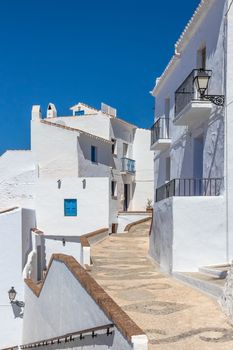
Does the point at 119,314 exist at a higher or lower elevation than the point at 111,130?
lower

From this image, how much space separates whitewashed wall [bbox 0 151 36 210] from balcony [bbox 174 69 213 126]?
1339cm

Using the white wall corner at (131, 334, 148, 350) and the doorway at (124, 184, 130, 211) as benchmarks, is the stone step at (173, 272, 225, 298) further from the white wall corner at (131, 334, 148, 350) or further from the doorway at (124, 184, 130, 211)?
the doorway at (124, 184, 130, 211)

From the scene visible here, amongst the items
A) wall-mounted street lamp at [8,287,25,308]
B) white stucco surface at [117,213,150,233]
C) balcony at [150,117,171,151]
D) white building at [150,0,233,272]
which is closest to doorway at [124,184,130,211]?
white stucco surface at [117,213,150,233]

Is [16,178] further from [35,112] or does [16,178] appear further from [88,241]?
[88,241]

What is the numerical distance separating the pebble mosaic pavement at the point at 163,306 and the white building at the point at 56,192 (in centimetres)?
497

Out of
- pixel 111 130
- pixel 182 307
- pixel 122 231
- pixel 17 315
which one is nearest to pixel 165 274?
pixel 182 307

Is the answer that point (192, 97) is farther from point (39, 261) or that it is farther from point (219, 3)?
point (39, 261)

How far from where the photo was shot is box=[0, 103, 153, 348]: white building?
18.2 meters

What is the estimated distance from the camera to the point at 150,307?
27.4 ft

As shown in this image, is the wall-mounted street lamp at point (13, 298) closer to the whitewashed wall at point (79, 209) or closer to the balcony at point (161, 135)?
the whitewashed wall at point (79, 209)

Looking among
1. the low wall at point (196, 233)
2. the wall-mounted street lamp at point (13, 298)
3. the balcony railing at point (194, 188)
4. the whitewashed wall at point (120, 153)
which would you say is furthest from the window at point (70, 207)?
the low wall at point (196, 233)

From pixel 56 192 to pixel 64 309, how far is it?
16.3 m

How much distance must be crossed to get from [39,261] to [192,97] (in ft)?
40.1

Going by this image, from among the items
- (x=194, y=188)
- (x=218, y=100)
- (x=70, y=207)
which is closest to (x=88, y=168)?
(x=70, y=207)
